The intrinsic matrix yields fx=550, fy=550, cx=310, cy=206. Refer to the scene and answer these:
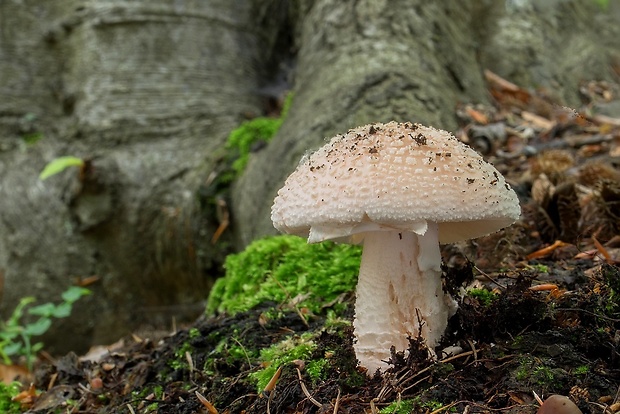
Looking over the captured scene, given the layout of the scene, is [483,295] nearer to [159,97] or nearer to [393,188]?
[393,188]

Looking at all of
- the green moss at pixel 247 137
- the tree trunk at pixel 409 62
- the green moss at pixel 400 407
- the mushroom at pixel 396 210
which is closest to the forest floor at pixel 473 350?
the green moss at pixel 400 407

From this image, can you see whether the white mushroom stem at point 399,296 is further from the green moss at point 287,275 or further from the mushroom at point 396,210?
the green moss at point 287,275

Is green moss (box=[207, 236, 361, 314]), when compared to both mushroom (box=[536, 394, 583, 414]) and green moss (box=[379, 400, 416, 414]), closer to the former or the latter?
green moss (box=[379, 400, 416, 414])

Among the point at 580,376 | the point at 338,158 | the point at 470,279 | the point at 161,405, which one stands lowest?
the point at 161,405

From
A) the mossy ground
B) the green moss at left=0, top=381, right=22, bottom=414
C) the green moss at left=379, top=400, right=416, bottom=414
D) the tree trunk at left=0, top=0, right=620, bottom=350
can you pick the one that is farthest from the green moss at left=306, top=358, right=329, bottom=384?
the tree trunk at left=0, top=0, right=620, bottom=350

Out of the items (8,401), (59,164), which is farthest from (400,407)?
(59,164)

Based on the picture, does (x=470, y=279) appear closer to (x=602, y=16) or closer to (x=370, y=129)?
(x=370, y=129)

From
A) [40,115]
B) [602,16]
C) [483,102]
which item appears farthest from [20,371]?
[602,16]
